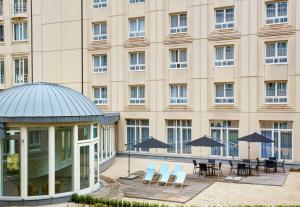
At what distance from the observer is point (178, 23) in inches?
1083

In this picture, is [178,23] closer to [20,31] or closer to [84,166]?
[84,166]

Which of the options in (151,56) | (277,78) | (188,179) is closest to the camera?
(188,179)

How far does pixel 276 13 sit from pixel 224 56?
4.41 m

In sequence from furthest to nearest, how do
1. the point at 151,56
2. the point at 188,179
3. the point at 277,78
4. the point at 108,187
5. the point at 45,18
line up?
the point at 45,18, the point at 151,56, the point at 277,78, the point at 188,179, the point at 108,187

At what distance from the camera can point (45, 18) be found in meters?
32.7

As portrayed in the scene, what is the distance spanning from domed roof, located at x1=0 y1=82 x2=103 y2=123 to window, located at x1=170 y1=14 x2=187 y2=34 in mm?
12096

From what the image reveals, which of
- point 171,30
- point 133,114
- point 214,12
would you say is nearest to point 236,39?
point 214,12

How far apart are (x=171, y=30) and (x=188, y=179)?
39.4ft

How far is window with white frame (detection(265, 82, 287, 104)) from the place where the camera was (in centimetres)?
2419

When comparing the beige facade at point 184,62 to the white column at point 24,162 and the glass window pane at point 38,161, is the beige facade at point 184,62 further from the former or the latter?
the white column at point 24,162

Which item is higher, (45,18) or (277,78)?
(45,18)

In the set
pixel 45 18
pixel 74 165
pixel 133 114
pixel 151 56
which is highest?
pixel 45 18

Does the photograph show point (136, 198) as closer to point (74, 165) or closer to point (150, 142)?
point (74, 165)

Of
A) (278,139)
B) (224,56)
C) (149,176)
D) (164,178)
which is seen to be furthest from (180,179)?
(224,56)
